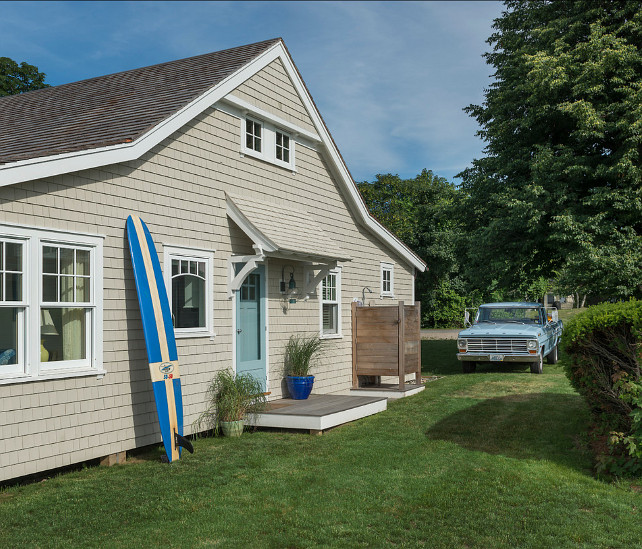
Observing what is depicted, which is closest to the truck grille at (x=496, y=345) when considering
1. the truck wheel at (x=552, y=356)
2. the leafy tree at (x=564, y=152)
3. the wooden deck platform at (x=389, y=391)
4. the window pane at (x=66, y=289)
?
the leafy tree at (x=564, y=152)

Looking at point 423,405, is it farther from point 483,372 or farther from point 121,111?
point 121,111

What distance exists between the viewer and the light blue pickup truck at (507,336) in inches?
652

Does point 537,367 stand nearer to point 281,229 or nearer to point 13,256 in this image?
point 281,229

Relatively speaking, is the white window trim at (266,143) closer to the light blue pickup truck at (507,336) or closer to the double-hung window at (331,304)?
the double-hung window at (331,304)

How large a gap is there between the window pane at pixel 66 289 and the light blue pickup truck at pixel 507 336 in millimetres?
11400

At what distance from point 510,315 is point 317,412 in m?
10.1

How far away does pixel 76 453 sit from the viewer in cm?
761

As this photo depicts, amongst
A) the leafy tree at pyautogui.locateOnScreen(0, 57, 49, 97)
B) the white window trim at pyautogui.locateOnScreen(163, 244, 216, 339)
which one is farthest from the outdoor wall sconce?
the leafy tree at pyautogui.locateOnScreen(0, 57, 49, 97)

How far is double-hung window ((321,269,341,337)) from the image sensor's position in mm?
13500

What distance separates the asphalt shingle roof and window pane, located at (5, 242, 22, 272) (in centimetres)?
93

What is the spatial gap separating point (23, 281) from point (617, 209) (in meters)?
15.0

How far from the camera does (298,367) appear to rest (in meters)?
11.7

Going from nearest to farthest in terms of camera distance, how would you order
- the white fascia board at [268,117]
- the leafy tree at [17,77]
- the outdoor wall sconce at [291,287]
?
1. the white fascia board at [268,117]
2. the outdoor wall sconce at [291,287]
3. the leafy tree at [17,77]

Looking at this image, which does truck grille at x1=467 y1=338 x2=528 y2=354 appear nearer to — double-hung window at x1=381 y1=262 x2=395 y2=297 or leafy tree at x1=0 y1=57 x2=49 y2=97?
double-hung window at x1=381 y1=262 x2=395 y2=297
